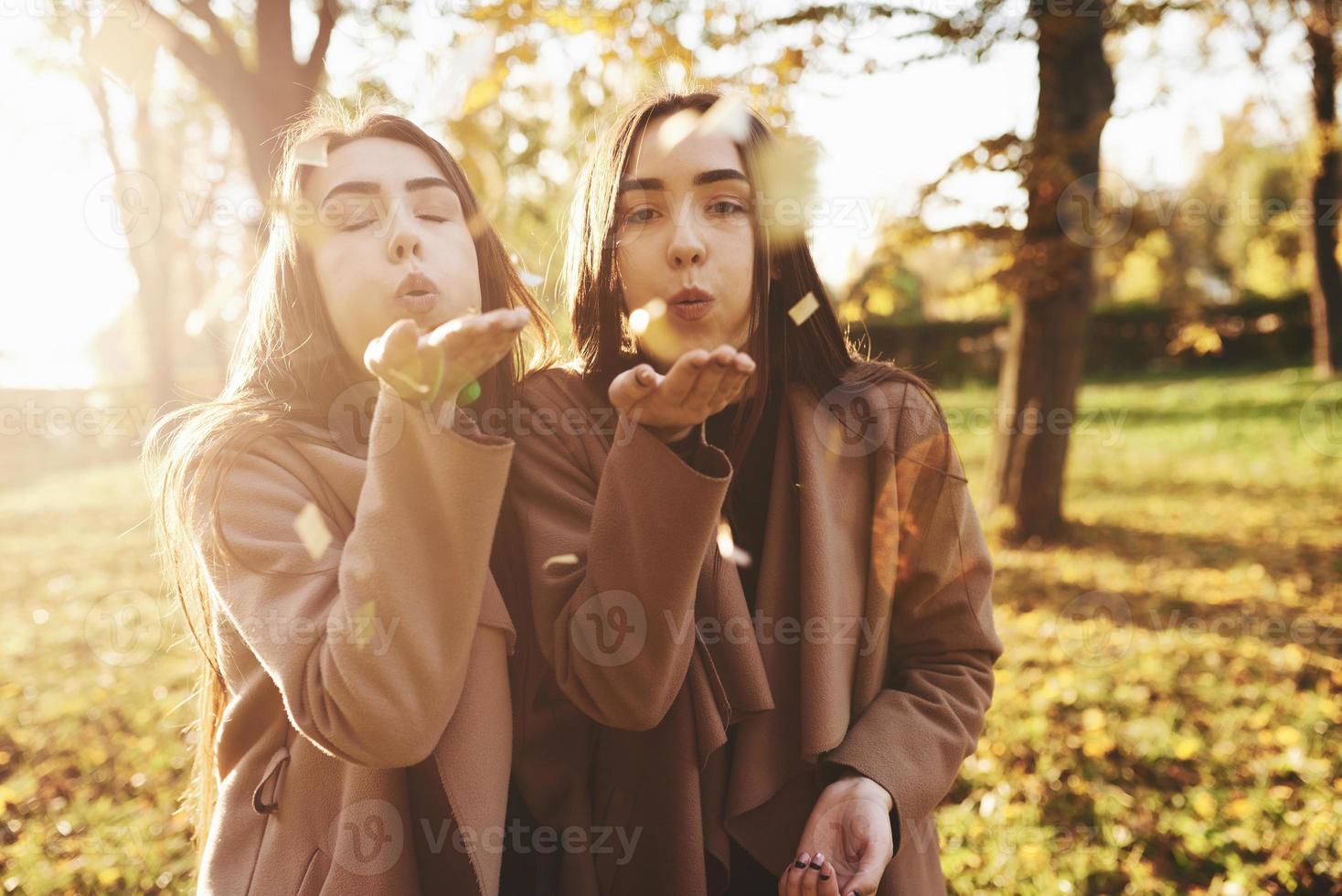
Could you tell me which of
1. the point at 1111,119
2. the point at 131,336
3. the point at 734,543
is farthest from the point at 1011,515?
the point at 131,336

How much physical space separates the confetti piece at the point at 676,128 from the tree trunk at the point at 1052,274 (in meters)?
4.04

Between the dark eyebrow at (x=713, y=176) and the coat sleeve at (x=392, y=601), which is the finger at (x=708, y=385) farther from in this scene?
the dark eyebrow at (x=713, y=176)

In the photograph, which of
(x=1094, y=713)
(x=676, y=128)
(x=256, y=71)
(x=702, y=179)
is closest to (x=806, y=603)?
(x=702, y=179)

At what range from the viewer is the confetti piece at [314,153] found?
156cm

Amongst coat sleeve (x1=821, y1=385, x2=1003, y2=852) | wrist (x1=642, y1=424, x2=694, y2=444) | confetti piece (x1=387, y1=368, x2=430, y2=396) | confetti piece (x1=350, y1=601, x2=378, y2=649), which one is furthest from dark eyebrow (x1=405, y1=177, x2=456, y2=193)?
coat sleeve (x1=821, y1=385, x2=1003, y2=852)

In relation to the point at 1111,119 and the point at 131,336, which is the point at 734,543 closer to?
the point at 1111,119

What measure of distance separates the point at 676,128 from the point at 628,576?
85 cm

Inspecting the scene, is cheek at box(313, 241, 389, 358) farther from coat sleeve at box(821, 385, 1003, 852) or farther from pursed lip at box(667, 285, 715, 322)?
coat sleeve at box(821, 385, 1003, 852)

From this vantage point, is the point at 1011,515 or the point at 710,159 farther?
the point at 1011,515

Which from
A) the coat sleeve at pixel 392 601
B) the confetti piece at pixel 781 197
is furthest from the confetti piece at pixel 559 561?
the confetti piece at pixel 781 197

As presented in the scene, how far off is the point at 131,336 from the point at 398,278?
5204cm

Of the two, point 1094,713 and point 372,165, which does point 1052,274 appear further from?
point 372,165

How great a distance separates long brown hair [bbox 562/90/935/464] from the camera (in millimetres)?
1648

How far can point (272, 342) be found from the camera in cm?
162
